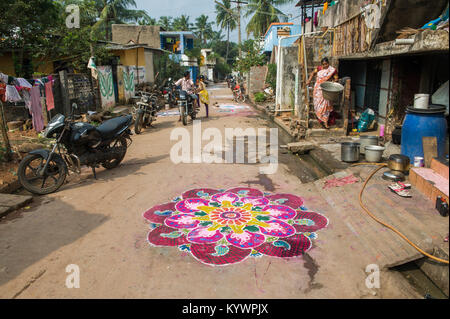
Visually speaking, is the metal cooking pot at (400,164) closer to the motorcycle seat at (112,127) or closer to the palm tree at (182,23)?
the motorcycle seat at (112,127)

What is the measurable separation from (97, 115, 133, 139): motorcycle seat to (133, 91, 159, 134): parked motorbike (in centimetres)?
358

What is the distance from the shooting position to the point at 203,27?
66.5 meters

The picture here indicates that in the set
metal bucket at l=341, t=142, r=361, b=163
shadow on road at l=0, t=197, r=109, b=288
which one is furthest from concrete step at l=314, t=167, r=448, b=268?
shadow on road at l=0, t=197, r=109, b=288

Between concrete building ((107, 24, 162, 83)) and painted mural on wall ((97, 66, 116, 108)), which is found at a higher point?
concrete building ((107, 24, 162, 83))

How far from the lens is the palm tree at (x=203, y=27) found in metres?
66.0

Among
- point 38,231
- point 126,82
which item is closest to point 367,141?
point 38,231

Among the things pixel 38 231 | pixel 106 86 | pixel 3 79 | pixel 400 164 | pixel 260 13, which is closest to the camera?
pixel 38 231

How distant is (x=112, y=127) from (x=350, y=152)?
464 cm

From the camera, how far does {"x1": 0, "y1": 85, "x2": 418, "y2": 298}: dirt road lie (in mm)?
3041

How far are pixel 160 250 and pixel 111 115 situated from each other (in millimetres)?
10094

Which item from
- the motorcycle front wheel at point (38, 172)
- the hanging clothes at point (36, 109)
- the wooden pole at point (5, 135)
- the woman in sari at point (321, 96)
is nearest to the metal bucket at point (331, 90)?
the woman in sari at point (321, 96)

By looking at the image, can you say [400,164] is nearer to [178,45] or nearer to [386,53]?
[386,53]

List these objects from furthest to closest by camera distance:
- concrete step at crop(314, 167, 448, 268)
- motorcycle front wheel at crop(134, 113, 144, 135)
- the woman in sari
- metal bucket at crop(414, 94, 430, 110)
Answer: motorcycle front wheel at crop(134, 113, 144, 135) < the woman in sari < metal bucket at crop(414, 94, 430, 110) < concrete step at crop(314, 167, 448, 268)

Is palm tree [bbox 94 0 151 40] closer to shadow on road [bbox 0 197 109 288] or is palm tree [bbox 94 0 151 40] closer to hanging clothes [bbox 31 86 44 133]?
hanging clothes [bbox 31 86 44 133]
